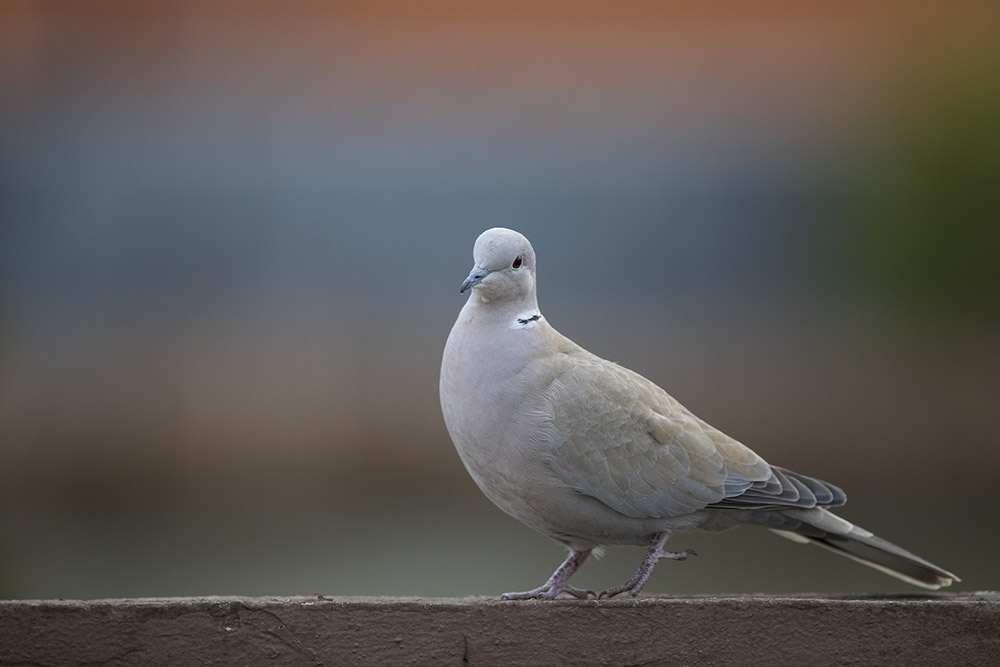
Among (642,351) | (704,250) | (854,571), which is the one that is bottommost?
(854,571)

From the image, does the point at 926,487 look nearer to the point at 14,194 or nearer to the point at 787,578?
the point at 787,578

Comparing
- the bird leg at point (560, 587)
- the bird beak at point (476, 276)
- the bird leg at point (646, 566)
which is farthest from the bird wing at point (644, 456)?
the bird beak at point (476, 276)

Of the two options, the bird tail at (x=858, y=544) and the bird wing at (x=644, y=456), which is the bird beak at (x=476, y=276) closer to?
the bird wing at (x=644, y=456)

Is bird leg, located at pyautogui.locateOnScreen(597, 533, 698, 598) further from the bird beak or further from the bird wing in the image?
the bird beak

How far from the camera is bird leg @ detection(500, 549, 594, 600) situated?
4004mm

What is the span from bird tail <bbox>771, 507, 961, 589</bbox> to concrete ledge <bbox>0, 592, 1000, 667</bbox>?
1.77ft

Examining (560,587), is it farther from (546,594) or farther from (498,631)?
(498,631)

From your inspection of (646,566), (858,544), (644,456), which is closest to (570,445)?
(644,456)

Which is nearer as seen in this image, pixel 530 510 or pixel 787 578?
pixel 530 510

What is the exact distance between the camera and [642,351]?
11.3m

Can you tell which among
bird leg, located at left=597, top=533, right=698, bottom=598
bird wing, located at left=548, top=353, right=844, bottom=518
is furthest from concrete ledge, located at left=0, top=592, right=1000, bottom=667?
bird wing, located at left=548, top=353, right=844, bottom=518

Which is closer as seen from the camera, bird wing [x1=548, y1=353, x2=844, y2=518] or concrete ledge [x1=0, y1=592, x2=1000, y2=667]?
concrete ledge [x1=0, y1=592, x2=1000, y2=667]

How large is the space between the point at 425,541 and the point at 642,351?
2983 mm

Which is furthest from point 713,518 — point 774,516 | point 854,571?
point 854,571
